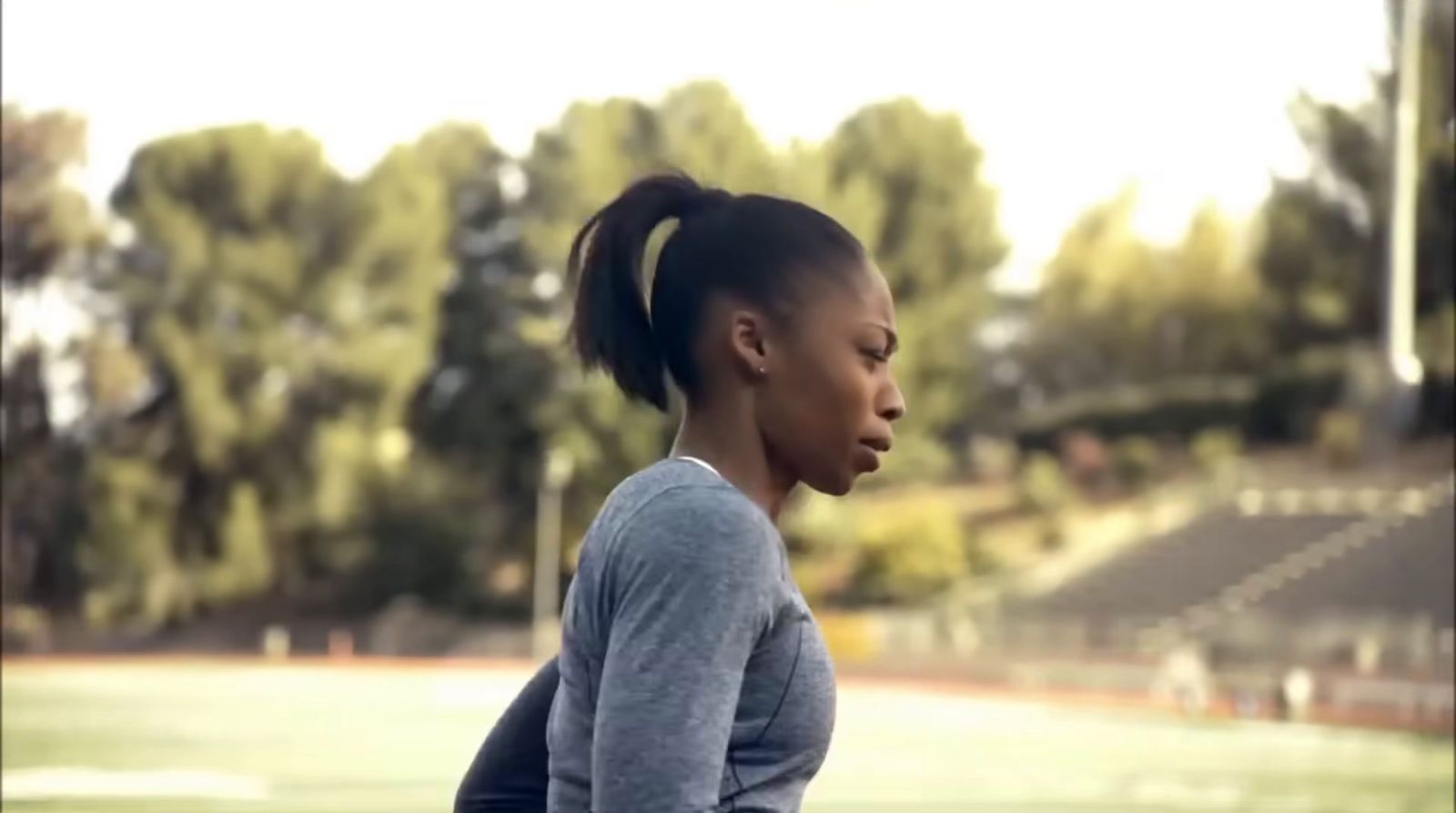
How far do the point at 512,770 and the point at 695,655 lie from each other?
0.21 metres

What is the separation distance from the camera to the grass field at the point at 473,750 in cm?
752

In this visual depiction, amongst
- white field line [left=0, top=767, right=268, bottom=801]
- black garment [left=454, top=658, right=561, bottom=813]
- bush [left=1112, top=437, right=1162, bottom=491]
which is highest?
bush [left=1112, top=437, right=1162, bottom=491]

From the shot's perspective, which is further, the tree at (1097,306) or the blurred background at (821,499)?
the tree at (1097,306)

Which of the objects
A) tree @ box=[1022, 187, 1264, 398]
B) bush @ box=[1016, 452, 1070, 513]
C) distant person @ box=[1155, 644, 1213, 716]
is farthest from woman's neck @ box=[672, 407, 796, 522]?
tree @ box=[1022, 187, 1264, 398]

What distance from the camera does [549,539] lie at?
2389 cm

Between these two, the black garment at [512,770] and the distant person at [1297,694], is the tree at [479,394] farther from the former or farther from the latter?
the black garment at [512,770]

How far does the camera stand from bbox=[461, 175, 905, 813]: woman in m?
0.94

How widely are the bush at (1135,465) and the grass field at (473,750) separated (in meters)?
10.9

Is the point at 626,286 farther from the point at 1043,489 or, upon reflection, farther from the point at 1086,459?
the point at 1086,459

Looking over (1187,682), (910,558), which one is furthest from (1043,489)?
(1187,682)

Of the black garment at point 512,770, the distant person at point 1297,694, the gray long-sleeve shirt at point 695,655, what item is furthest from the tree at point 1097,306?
the gray long-sleeve shirt at point 695,655

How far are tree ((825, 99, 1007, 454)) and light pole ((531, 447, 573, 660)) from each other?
4.71 meters

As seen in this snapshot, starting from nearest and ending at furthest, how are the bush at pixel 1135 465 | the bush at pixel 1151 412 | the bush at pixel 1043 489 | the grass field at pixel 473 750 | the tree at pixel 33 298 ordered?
the grass field at pixel 473 750 < the tree at pixel 33 298 < the bush at pixel 1043 489 < the bush at pixel 1135 465 < the bush at pixel 1151 412

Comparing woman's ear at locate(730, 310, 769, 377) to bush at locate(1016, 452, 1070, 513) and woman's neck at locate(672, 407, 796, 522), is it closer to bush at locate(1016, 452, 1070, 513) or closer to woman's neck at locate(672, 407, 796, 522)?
woman's neck at locate(672, 407, 796, 522)
